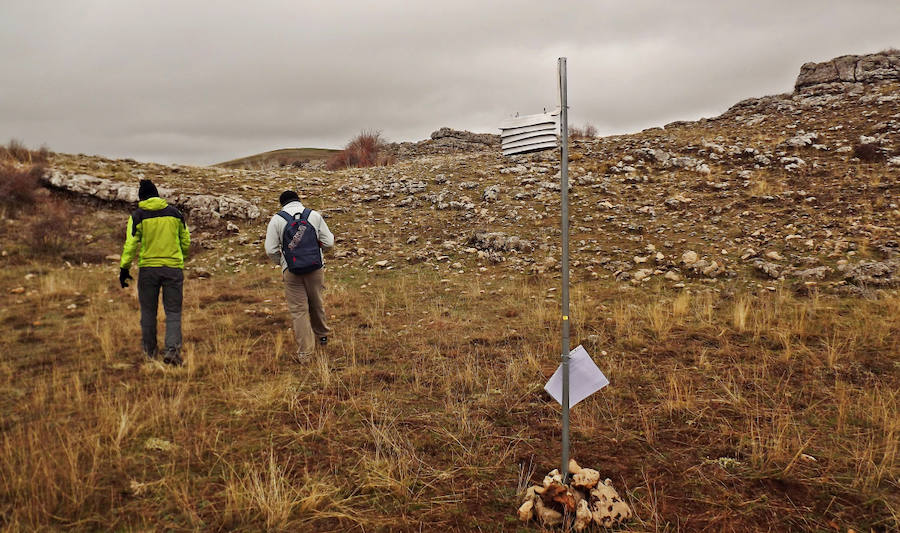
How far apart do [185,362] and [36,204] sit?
36.0ft

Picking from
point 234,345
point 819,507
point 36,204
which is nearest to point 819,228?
point 819,507

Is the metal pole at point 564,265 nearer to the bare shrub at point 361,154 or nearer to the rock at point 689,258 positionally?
the rock at point 689,258

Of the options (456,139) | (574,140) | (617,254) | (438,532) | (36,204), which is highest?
(456,139)

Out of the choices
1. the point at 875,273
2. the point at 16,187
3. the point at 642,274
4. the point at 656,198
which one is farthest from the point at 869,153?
the point at 16,187

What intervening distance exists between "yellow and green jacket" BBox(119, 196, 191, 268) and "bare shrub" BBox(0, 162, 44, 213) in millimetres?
10094

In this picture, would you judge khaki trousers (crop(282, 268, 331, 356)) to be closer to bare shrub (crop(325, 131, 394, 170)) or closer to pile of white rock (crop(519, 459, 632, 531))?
pile of white rock (crop(519, 459, 632, 531))

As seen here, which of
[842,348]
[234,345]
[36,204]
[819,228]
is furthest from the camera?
[36,204]

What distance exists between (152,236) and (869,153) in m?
16.7

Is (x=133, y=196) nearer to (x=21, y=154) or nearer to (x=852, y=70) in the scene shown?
(x=21, y=154)

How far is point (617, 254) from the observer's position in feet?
32.6

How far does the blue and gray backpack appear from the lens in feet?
18.0

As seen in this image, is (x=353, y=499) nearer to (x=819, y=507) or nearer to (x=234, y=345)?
(x=819, y=507)

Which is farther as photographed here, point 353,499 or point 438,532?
point 353,499

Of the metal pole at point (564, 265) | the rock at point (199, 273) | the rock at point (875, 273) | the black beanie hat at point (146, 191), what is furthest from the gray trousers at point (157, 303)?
the rock at point (875, 273)
